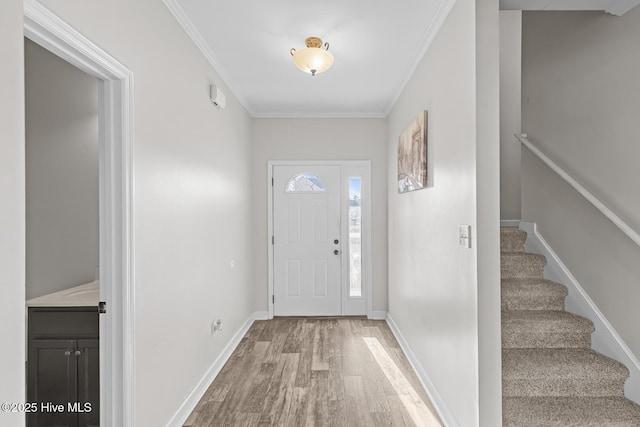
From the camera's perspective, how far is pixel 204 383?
279 cm

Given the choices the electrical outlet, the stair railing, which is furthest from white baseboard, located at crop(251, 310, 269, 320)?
the stair railing

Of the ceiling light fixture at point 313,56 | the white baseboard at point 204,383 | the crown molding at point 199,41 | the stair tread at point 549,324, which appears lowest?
the white baseboard at point 204,383

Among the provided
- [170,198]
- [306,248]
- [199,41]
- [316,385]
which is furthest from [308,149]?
[316,385]

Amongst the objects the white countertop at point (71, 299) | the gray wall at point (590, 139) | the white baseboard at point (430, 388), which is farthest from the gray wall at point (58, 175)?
the gray wall at point (590, 139)

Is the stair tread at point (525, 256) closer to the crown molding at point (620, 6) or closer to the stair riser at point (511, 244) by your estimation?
the stair riser at point (511, 244)

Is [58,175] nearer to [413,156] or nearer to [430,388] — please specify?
[413,156]

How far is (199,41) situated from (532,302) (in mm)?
3087

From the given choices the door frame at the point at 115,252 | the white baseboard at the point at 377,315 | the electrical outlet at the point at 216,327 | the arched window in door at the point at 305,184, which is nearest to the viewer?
the door frame at the point at 115,252

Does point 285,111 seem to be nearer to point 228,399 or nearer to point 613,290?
point 228,399

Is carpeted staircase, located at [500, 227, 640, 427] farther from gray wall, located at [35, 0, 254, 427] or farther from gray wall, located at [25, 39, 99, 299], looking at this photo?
gray wall, located at [25, 39, 99, 299]

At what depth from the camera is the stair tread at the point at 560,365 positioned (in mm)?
2207

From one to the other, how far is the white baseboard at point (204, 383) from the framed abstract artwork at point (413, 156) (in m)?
2.20

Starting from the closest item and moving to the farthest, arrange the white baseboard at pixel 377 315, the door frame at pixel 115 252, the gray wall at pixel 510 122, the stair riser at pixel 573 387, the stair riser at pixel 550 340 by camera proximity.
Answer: the door frame at pixel 115 252 < the stair riser at pixel 573 387 < the stair riser at pixel 550 340 < the gray wall at pixel 510 122 < the white baseboard at pixel 377 315

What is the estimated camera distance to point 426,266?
112 inches
